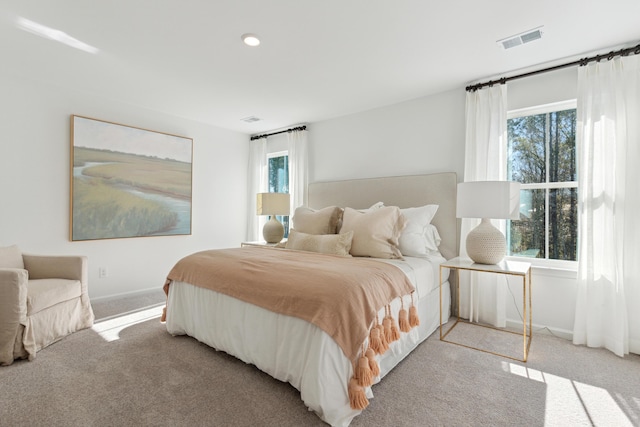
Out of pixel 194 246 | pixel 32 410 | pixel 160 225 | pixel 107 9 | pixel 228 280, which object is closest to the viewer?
pixel 32 410

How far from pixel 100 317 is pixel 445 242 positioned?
3666 millimetres

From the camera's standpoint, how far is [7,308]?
2.20m

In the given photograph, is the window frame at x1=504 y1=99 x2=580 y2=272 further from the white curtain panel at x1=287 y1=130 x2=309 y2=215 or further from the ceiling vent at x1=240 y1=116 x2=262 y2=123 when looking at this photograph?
the ceiling vent at x1=240 y1=116 x2=262 y2=123

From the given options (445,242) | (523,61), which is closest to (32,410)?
(445,242)

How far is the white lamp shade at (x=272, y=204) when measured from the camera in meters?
4.32

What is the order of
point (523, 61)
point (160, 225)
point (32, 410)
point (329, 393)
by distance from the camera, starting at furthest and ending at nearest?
1. point (160, 225)
2. point (523, 61)
3. point (32, 410)
4. point (329, 393)

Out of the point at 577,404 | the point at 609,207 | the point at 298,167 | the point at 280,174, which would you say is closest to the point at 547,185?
the point at 609,207

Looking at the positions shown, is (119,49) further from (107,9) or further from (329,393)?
(329,393)

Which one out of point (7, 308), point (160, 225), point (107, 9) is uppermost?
point (107, 9)

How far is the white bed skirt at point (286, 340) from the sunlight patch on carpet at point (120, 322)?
0.53 meters

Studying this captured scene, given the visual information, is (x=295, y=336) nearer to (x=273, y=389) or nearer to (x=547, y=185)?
(x=273, y=389)

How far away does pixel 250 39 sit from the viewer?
2432mm

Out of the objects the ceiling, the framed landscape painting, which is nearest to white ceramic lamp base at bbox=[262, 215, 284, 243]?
the framed landscape painting

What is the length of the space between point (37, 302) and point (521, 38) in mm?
4242
